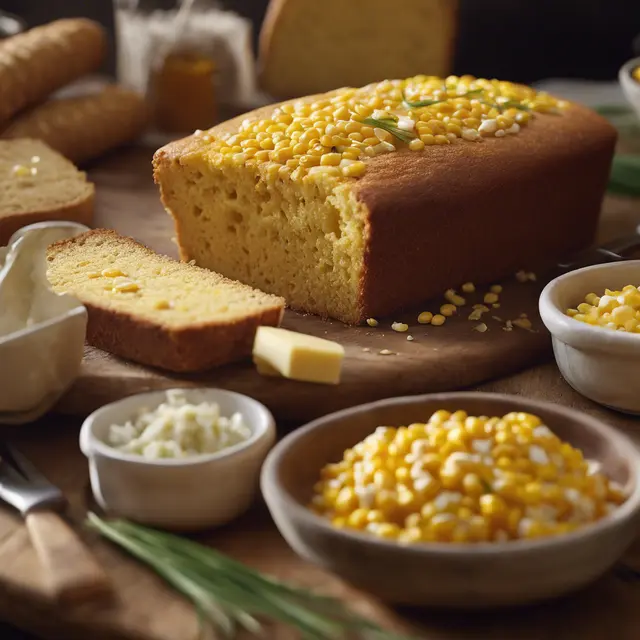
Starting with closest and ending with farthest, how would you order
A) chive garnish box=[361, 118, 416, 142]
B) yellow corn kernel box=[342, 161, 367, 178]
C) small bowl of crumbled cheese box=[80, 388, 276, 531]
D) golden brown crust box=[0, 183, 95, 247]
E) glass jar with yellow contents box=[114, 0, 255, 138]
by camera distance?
small bowl of crumbled cheese box=[80, 388, 276, 531], yellow corn kernel box=[342, 161, 367, 178], chive garnish box=[361, 118, 416, 142], golden brown crust box=[0, 183, 95, 247], glass jar with yellow contents box=[114, 0, 255, 138]

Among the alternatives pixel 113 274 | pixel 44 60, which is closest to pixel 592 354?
pixel 113 274

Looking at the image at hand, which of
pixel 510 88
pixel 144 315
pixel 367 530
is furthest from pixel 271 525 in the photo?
pixel 510 88

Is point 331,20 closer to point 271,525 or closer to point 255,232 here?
point 255,232

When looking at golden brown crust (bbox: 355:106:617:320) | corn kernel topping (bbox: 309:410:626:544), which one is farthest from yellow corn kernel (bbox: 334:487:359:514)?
golden brown crust (bbox: 355:106:617:320)

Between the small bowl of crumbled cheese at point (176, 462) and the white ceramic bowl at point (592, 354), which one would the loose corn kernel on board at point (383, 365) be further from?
the small bowl of crumbled cheese at point (176, 462)

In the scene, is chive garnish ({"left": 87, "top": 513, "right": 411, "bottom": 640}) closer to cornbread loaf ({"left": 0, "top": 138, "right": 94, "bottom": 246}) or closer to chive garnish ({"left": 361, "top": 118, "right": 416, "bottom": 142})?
chive garnish ({"left": 361, "top": 118, "right": 416, "bottom": 142})

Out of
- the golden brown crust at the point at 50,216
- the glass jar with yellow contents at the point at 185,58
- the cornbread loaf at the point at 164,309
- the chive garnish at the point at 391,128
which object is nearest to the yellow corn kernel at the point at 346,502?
the cornbread loaf at the point at 164,309

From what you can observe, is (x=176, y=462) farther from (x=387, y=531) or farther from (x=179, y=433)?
(x=387, y=531)
